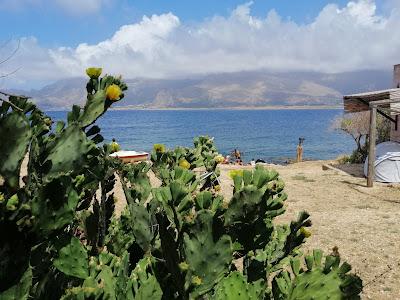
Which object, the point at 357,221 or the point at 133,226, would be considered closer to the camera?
the point at 133,226

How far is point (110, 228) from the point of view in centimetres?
418

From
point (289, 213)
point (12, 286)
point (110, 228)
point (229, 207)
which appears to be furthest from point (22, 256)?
point (289, 213)

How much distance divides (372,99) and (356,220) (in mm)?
7563

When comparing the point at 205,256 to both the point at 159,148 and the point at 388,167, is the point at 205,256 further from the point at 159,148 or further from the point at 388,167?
the point at 388,167

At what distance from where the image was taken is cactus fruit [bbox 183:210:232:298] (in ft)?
7.72

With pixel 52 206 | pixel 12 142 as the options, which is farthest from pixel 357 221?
pixel 12 142

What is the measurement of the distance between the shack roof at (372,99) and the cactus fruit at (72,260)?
42.4ft

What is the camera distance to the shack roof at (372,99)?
14.5 meters

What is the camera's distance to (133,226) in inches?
119

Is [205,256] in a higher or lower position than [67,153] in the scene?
lower

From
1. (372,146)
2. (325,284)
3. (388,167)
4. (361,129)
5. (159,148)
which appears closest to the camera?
(325,284)

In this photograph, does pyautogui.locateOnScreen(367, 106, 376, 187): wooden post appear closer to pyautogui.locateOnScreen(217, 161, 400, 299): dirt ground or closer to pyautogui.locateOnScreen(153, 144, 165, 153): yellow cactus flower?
pyautogui.locateOnScreen(217, 161, 400, 299): dirt ground

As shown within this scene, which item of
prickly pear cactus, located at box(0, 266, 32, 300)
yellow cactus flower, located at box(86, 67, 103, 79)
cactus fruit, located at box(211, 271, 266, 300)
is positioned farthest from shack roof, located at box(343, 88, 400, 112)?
prickly pear cactus, located at box(0, 266, 32, 300)

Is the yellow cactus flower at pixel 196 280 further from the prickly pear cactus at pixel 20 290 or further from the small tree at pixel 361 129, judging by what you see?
the small tree at pixel 361 129
